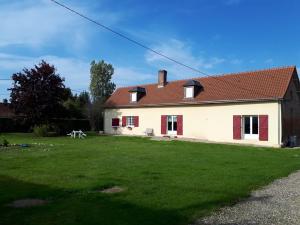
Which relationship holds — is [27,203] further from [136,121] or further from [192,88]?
[136,121]

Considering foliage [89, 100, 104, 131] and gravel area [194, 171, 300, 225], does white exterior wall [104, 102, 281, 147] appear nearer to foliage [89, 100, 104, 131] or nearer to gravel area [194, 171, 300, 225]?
foliage [89, 100, 104, 131]

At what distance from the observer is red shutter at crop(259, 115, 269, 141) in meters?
24.3

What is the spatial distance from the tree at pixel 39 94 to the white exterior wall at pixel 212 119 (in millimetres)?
7034

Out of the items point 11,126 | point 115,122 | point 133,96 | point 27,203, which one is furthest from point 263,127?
point 11,126

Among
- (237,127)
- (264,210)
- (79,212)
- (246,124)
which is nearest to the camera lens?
(79,212)

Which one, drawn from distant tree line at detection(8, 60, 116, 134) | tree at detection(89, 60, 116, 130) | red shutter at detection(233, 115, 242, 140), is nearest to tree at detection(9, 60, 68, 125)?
distant tree line at detection(8, 60, 116, 134)

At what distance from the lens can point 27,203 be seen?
727 centimetres

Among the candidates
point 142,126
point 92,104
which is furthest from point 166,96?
point 92,104

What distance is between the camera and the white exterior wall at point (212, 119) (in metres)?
24.1

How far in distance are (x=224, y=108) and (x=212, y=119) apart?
133 centimetres

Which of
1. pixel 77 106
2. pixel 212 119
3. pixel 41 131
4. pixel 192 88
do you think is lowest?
pixel 41 131

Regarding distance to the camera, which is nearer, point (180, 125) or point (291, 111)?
point (291, 111)

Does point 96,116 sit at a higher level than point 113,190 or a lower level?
higher

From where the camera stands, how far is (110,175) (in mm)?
10539
